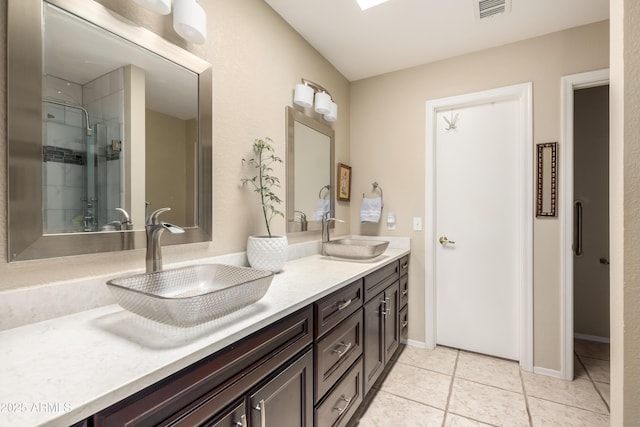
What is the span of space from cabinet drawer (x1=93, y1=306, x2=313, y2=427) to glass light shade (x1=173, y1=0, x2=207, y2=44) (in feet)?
4.09

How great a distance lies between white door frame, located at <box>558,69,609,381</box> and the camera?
2.09 metres

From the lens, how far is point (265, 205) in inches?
69.2

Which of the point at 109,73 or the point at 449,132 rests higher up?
the point at 449,132

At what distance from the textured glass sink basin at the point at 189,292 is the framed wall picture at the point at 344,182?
65.1 inches

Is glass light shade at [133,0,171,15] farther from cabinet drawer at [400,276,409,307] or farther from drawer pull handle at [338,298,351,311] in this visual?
cabinet drawer at [400,276,409,307]

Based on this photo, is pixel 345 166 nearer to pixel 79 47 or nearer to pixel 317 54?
pixel 317 54

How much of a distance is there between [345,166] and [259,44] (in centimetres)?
A: 132

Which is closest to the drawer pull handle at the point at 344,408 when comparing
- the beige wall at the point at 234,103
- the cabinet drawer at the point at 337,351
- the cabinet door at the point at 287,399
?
the cabinet drawer at the point at 337,351

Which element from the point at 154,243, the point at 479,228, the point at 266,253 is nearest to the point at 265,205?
the point at 266,253

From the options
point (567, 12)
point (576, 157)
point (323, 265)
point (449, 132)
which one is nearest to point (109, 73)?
point (323, 265)

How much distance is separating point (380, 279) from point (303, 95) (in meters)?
1.39

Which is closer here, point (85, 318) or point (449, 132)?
point (85, 318)

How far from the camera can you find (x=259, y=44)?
1.79 m

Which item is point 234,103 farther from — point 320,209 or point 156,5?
point 320,209
